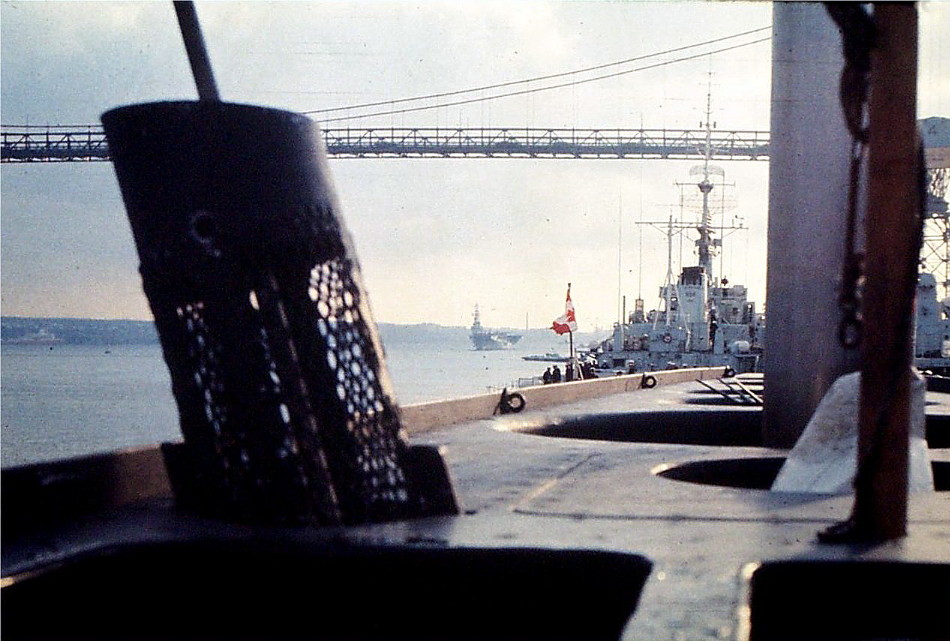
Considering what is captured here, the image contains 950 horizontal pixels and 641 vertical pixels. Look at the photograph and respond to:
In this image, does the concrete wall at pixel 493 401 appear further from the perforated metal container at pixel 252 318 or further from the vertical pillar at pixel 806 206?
the vertical pillar at pixel 806 206

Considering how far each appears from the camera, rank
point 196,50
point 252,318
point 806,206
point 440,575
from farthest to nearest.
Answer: point 806,206, point 196,50, point 252,318, point 440,575

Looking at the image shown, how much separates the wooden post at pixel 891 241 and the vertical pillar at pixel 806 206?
10.8 ft

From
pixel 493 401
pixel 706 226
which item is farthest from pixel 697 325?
pixel 493 401

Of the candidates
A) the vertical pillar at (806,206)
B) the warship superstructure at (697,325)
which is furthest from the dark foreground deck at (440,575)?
the warship superstructure at (697,325)

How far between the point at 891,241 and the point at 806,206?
11.2 ft

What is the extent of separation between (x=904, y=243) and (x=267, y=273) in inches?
84.5

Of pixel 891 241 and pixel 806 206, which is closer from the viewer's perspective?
pixel 891 241

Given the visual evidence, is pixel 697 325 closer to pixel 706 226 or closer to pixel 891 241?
pixel 706 226

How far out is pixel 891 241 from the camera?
3.37m

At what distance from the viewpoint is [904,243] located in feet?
11.0

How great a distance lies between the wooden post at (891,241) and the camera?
333 cm

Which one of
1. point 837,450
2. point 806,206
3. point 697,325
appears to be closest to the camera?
point 837,450

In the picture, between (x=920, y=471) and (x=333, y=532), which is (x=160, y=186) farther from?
(x=920, y=471)

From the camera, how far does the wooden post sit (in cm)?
333
